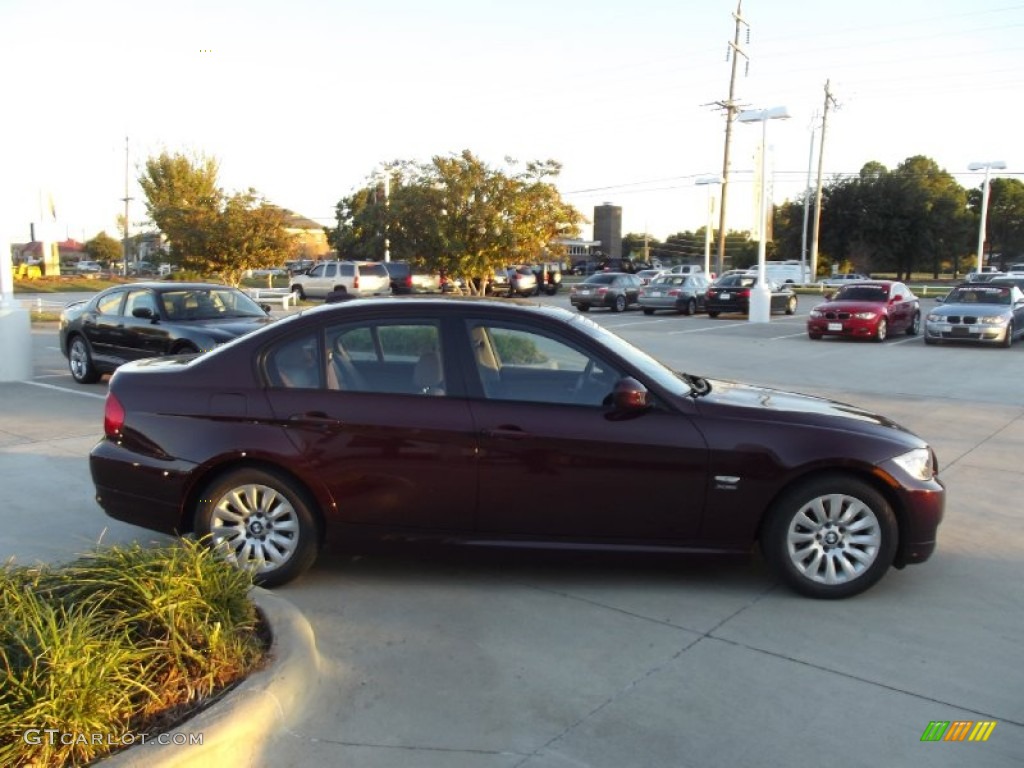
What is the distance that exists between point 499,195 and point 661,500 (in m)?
18.6

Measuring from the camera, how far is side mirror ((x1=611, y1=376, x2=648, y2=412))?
4.73m

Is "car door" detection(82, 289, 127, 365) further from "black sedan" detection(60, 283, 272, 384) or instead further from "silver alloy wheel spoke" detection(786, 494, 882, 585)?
"silver alloy wheel spoke" detection(786, 494, 882, 585)

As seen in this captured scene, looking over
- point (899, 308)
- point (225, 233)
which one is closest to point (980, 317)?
point (899, 308)

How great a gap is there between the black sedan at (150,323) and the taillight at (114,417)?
238 inches

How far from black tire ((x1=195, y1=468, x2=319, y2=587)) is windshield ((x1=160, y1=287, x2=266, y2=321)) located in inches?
297

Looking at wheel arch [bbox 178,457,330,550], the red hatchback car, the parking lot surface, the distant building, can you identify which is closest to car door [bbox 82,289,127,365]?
the parking lot surface

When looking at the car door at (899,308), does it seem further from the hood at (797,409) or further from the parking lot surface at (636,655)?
the hood at (797,409)

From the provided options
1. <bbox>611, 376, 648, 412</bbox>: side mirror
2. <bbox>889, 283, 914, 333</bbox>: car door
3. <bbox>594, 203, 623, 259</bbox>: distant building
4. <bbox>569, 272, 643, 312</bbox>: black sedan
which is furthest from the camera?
<bbox>594, 203, 623, 259</bbox>: distant building

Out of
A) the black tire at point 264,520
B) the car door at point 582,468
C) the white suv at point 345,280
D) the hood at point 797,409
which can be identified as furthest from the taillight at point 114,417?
the white suv at point 345,280

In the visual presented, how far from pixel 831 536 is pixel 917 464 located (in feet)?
2.11

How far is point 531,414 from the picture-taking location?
15.8 ft

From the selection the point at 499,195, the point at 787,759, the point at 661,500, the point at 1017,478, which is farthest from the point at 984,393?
the point at 499,195

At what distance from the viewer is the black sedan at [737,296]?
97.9ft

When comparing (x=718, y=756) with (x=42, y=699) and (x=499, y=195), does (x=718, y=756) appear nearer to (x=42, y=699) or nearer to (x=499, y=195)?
(x=42, y=699)
